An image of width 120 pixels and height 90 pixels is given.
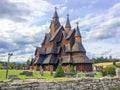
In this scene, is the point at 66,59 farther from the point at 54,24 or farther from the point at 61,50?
the point at 54,24

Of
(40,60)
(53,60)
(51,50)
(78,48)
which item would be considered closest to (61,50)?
(51,50)

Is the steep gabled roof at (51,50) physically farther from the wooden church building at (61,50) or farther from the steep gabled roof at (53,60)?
the steep gabled roof at (53,60)

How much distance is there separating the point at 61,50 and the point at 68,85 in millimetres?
48753

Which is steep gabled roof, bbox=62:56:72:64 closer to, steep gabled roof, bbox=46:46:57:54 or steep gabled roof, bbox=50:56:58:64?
steep gabled roof, bbox=50:56:58:64

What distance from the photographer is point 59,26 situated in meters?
72.3

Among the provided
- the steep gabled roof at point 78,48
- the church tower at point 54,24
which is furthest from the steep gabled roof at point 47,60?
the church tower at point 54,24

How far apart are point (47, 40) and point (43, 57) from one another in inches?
261

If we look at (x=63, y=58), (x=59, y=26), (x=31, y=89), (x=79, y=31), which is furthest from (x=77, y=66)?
(x=31, y=89)

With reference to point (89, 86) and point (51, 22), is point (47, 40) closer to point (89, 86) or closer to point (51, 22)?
point (51, 22)

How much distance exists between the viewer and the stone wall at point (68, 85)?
34.6ft

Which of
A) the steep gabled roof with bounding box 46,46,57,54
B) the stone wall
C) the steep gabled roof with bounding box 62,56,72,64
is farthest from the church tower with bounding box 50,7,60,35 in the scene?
the stone wall

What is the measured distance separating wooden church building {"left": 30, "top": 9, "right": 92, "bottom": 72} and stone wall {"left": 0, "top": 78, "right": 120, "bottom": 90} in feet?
117

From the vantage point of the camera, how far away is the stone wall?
34.6 feet

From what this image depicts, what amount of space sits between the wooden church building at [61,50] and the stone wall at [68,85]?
3558 centimetres
